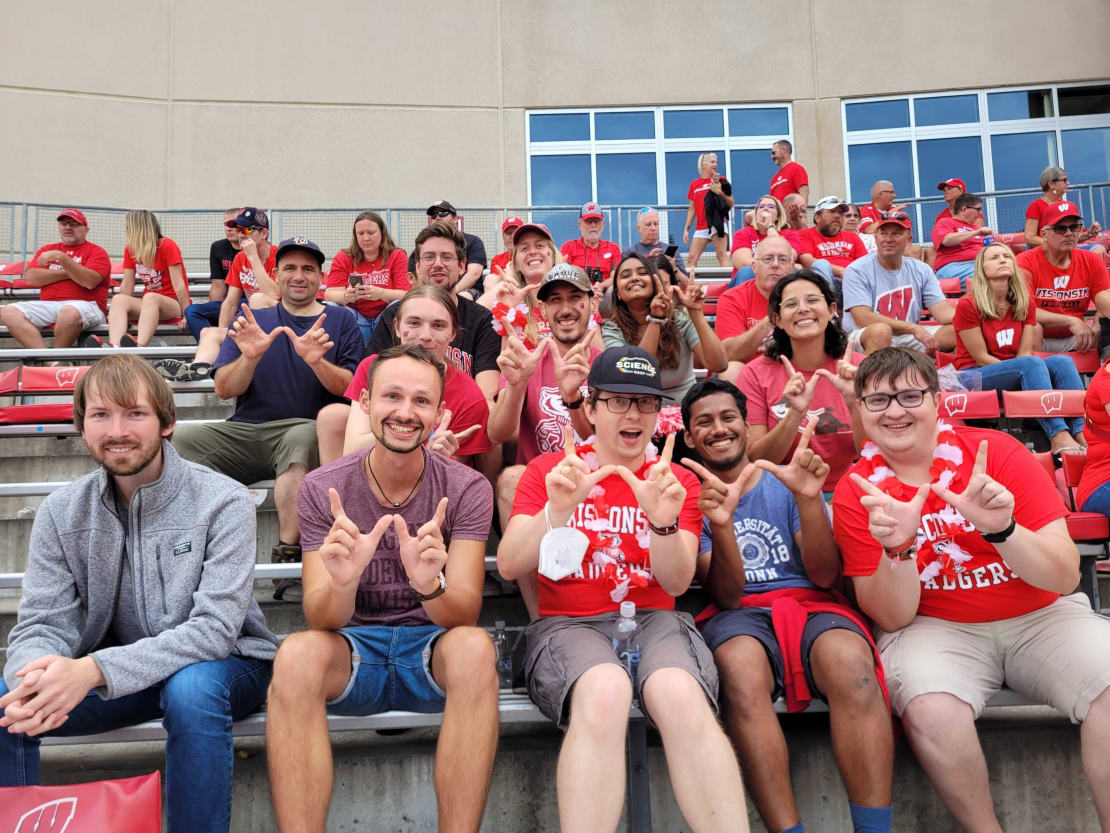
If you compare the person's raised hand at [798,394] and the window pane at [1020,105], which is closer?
the person's raised hand at [798,394]

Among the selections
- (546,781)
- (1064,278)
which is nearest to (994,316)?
(1064,278)

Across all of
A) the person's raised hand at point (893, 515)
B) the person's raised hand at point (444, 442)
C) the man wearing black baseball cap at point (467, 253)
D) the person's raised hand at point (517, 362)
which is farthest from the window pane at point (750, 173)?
the person's raised hand at point (893, 515)

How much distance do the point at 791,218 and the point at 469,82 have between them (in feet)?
17.4

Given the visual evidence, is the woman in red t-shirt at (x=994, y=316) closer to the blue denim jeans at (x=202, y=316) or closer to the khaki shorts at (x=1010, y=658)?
the khaki shorts at (x=1010, y=658)

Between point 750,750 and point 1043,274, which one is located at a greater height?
point 1043,274

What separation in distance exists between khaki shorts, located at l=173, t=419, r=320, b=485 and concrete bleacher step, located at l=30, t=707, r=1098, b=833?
122 cm

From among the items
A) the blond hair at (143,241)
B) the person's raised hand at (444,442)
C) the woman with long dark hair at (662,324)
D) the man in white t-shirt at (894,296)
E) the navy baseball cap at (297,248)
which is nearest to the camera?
the person's raised hand at (444,442)

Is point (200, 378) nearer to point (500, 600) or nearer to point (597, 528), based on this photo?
point (500, 600)

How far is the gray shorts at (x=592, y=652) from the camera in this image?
227cm

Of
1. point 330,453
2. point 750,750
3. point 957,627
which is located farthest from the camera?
point 330,453

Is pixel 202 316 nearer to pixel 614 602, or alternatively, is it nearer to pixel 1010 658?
pixel 614 602

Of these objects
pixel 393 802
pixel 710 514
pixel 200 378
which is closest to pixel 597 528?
pixel 710 514

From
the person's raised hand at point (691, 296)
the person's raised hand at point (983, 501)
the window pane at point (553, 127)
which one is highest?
the window pane at point (553, 127)

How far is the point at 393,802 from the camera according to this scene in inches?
99.5
